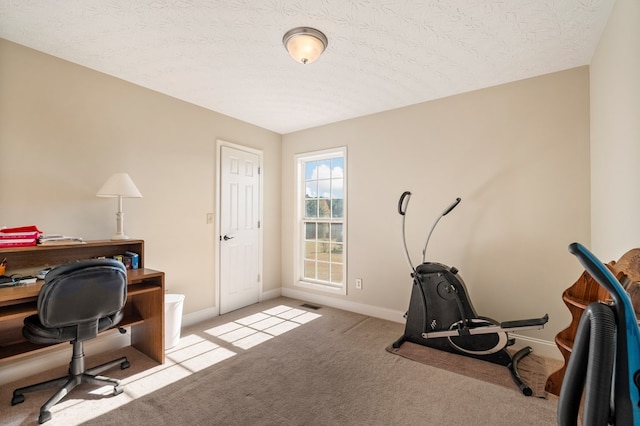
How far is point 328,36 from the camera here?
84.3 inches

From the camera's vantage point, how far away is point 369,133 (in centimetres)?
378

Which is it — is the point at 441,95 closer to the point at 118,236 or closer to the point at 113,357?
the point at 118,236

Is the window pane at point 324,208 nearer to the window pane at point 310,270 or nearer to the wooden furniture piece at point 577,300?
the window pane at point 310,270

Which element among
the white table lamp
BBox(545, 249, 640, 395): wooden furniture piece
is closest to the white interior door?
the white table lamp

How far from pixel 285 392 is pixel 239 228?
2.35 m

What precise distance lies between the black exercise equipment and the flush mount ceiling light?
212cm

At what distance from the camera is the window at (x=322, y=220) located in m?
4.20

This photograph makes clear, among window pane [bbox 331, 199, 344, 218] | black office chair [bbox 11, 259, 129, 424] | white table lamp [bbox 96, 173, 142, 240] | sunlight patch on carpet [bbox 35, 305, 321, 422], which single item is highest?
white table lamp [bbox 96, 173, 142, 240]

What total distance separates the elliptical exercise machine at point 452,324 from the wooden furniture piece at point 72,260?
90.5 inches

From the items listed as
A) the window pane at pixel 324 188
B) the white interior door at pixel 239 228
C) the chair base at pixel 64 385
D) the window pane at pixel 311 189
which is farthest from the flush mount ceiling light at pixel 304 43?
the chair base at pixel 64 385

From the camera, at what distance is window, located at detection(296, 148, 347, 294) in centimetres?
420

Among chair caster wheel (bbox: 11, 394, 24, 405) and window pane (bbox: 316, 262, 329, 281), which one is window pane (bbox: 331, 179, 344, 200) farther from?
chair caster wheel (bbox: 11, 394, 24, 405)

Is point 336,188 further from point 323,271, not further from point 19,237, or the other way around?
point 19,237

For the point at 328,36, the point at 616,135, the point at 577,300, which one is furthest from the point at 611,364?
the point at 328,36
